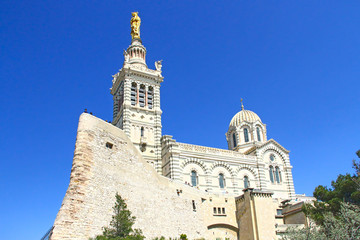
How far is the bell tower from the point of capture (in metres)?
40.2

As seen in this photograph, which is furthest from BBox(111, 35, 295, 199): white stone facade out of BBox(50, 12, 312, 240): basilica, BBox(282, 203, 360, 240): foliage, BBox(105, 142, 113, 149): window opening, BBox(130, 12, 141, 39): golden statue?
BBox(282, 203, 360, 240): foliage

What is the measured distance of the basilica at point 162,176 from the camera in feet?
62.6

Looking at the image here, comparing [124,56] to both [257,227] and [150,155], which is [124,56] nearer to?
[150,155]

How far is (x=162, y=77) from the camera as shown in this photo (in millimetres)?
45750

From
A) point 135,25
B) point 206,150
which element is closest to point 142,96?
point 206,150

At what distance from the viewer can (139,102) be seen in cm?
4306

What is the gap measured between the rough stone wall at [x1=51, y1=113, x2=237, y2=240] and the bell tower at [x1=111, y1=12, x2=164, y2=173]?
40.9 feet

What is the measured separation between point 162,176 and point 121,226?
796cm

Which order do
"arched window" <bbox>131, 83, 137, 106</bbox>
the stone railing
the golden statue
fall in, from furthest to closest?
1. the golden statue
2. "arched window" <bbox>131, 83, 137, 106</bbox>
3. the stone railing

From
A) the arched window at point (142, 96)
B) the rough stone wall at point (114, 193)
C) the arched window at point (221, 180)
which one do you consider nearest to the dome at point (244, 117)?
the arched window at point (221, 180)

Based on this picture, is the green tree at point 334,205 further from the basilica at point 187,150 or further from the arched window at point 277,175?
the arched window at point 277,175

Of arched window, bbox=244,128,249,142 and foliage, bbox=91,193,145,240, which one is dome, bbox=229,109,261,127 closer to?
arched window, bbox=244,128,249,142

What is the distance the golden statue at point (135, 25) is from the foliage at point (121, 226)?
3459cm

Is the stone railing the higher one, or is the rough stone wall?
the stone railing
